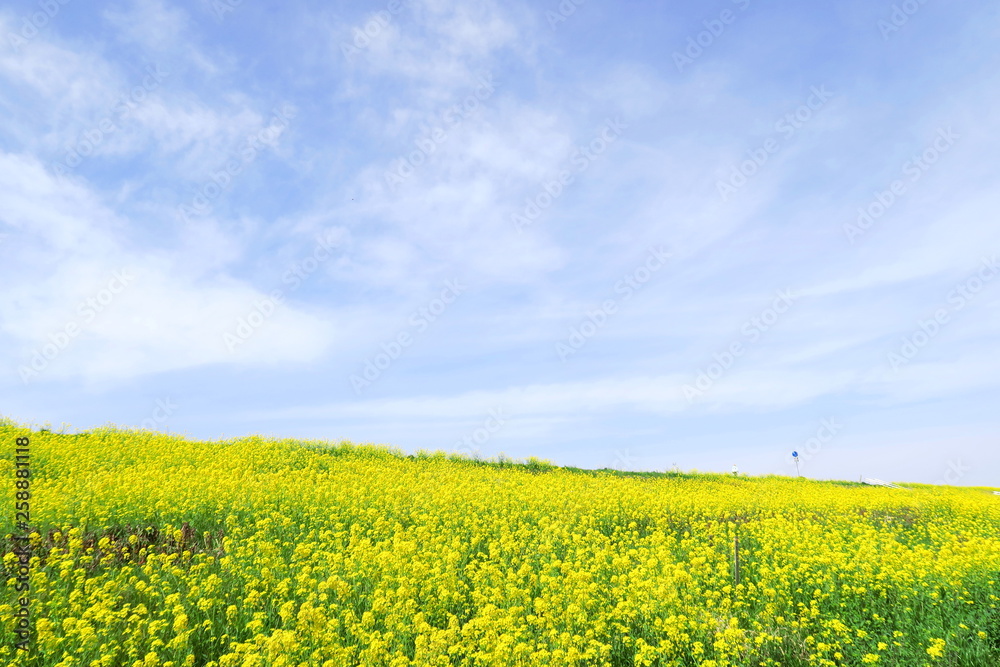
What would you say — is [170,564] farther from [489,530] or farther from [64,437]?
[64,437]

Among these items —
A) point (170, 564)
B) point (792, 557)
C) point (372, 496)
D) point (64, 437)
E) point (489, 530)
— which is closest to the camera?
point (170, 564)

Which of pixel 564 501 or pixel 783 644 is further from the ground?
pixel 564 501

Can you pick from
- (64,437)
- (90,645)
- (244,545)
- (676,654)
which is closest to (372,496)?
(244,545)

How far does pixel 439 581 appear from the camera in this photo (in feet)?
26.4

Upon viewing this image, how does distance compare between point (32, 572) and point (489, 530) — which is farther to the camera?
point (489, 530)

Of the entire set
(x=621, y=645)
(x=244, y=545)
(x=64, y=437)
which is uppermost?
(x=64, y=437)

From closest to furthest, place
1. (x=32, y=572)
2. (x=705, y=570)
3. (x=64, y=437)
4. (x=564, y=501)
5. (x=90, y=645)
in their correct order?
(x=90, y=645) → (x=32, y=572) → (x=705, y=570) → (x=564, y=501) → (x=64, y=437)

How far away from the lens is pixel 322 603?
7488mm

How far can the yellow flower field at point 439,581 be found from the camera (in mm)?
6391

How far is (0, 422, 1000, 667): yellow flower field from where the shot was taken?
21.0 feet

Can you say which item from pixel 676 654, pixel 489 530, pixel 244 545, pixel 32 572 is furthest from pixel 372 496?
pixel 676 654

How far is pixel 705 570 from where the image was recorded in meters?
9.34

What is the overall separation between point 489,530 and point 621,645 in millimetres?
5098

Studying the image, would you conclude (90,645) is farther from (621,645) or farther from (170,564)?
(621,645)
